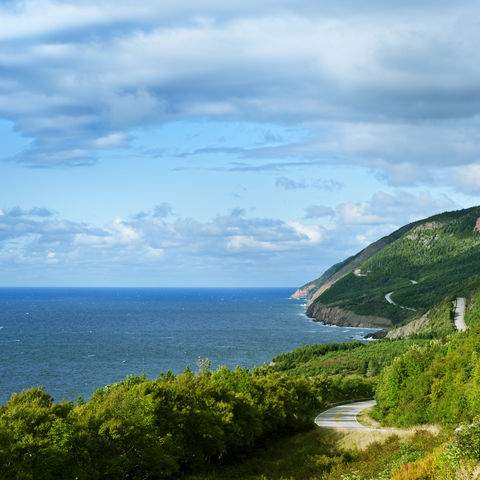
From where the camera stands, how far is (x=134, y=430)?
40031mm

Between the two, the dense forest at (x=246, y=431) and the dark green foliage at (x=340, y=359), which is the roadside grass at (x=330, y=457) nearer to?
the dense forest at (x=246, y=431)

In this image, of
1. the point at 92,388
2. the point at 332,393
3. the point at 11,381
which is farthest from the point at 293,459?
the point at 11,381

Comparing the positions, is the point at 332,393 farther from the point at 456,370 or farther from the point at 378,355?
the point at 378,355

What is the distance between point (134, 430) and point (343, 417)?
41685 mm

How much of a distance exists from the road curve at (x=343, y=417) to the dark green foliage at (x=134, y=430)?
8.37m

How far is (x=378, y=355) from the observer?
143375 mm

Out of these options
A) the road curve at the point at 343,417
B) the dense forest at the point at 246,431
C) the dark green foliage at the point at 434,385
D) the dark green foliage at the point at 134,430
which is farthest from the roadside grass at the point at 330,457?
the road curve at the point at 343,417

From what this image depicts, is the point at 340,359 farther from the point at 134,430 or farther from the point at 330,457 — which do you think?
the point at 134,430

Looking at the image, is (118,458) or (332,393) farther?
(332,393)

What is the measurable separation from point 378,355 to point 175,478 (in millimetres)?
108997

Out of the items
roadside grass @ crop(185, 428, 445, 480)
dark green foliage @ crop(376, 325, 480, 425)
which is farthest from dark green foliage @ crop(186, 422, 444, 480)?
dark green foliage @ crop(376, 325, 480, 425)

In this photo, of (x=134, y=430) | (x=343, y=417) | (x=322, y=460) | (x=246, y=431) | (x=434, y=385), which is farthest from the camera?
(x=343, y=417)

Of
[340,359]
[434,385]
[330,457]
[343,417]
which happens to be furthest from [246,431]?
[340,359]

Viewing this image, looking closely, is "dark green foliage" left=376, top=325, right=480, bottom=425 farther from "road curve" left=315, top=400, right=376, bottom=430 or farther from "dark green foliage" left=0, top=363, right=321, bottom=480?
"dark green foliage" left=0, top=363, right=321, bottom=480
